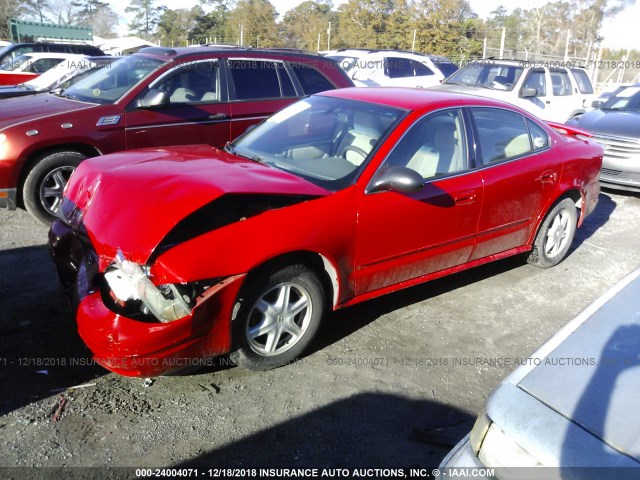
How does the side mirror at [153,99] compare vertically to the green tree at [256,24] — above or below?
below

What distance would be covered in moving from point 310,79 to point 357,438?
5310 mm

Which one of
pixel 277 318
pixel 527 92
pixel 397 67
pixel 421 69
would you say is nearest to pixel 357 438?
pixel 277 318

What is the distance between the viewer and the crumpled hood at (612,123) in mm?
8391

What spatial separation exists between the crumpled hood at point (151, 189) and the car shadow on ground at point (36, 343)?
0.80 m

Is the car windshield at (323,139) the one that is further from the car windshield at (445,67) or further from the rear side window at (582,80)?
the car windshield at (445,67)

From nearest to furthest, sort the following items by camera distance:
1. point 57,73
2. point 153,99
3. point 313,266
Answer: point 313,266
point 153,99
point 57,73

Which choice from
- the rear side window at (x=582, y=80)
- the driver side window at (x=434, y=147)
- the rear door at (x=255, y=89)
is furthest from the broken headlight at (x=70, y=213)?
the rear side window at (x=582, y=80)

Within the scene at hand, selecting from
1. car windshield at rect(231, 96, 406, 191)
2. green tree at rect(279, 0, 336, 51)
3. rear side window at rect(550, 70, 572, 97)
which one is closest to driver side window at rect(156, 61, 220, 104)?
car windshield at rect(231, 96, 406, 191)

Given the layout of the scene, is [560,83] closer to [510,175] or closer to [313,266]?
[510,175]

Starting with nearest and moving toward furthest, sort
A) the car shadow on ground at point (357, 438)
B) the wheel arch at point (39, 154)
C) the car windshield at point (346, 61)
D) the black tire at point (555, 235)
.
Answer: the car shadow on ground at point (357, 438) → the black tire at point (555, 235) → the wheel arch at point (39, 154) → the car windshield at point (346, 61)

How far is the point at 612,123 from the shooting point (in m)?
8.80

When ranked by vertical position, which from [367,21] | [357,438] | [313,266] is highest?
[367,21]

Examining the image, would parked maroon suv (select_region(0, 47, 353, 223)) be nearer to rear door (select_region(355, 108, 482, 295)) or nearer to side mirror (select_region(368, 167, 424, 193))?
rear door (select_region(355, 108, 482, 295))

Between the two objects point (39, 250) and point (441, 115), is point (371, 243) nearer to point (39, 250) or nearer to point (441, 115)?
point (441, 115)
